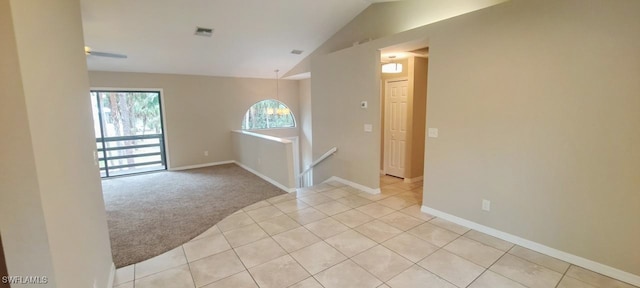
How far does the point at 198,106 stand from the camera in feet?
22.8

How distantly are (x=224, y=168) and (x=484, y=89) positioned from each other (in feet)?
19.8

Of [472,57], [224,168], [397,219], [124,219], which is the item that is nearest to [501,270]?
[397,219]

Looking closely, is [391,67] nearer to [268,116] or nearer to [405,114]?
[405,114]

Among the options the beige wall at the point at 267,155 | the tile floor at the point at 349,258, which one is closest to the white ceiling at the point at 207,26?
the beige wall at the point at 267,155

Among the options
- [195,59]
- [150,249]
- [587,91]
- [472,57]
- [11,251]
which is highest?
[195,59]

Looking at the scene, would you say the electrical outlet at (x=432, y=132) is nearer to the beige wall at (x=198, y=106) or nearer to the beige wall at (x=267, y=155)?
the beige wall at (x=267, y=155)

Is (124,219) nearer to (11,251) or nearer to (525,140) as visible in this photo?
(11,251)

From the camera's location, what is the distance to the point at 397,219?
3.53 m

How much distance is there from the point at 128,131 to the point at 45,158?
20.1 ft

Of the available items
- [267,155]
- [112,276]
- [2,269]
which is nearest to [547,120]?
[2,269]

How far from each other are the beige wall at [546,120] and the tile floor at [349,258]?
0.35 metres

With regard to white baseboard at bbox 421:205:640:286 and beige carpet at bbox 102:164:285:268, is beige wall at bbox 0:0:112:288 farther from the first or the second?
white baseboard at bbox 421:205:640:286

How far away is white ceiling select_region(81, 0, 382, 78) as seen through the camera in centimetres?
398

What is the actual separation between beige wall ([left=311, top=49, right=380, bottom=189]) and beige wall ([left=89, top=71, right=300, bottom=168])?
2911mm
